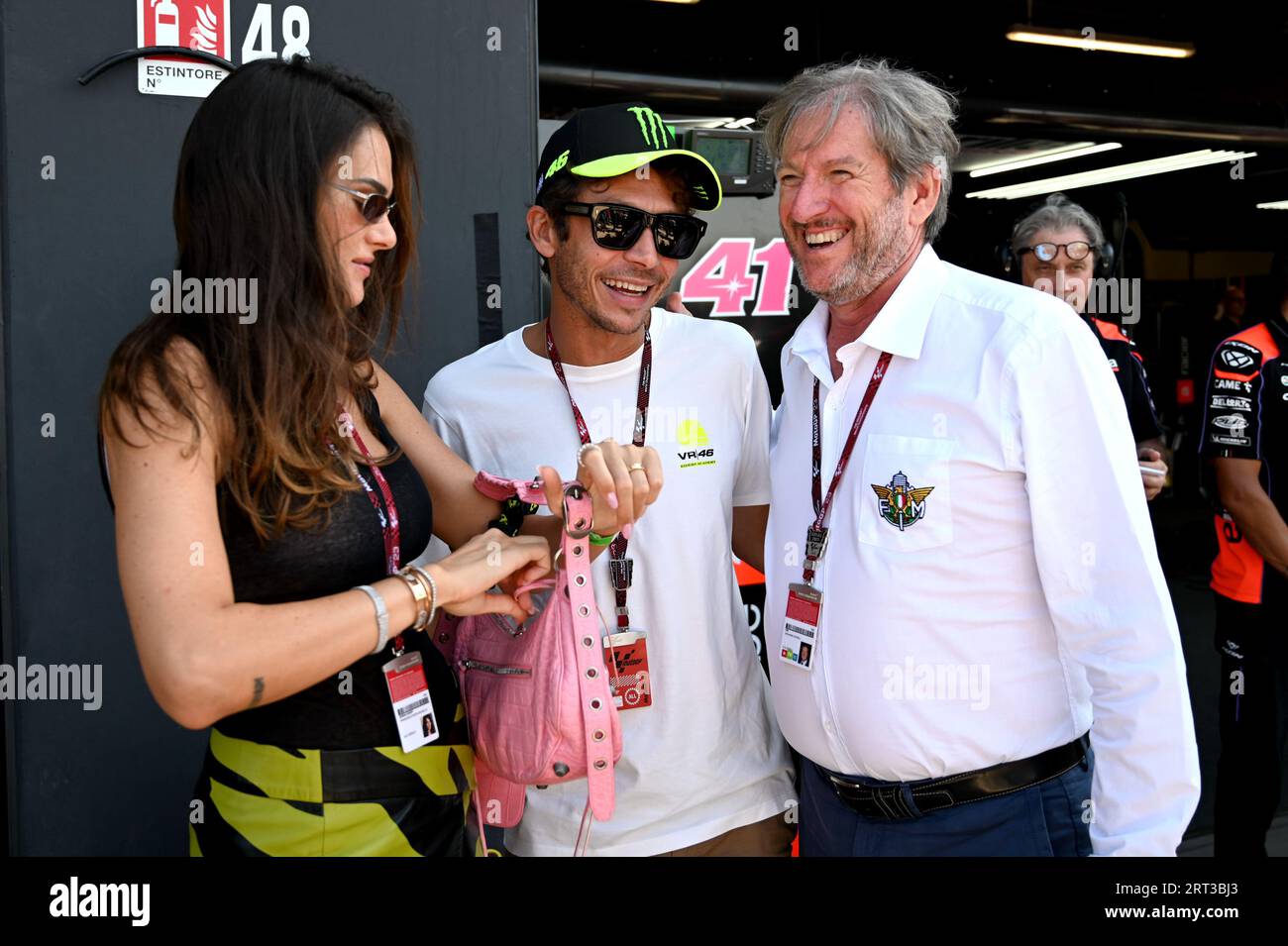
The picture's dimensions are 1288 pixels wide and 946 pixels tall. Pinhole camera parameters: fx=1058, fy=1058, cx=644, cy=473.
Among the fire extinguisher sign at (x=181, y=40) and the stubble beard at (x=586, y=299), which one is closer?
the stubble beard at (x=586, y=299)

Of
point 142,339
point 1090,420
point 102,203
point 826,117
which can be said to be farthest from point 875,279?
point 102,203

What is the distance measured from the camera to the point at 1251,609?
150 inches

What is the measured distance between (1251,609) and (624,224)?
2.93 meters

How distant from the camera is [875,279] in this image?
6.78ft

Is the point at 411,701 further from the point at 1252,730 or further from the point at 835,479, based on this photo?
the point at 1252,730

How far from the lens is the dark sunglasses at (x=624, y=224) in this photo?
7.18ft

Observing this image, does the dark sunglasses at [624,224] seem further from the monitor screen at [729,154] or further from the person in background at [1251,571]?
the person in background at [1251,571]

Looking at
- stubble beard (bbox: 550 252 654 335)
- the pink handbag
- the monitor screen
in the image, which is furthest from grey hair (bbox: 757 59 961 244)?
the monitor screen

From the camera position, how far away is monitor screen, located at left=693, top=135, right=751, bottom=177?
11.3ft

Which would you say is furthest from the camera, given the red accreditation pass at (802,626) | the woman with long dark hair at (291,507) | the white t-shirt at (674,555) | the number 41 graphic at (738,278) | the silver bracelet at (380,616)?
the number 41 graphic at (738,278)

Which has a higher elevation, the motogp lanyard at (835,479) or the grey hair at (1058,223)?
the grey hair at (1058,223)

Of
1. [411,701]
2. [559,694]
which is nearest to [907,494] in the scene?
[559,694]

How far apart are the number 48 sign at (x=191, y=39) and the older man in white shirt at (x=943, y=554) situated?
1337 millimetres

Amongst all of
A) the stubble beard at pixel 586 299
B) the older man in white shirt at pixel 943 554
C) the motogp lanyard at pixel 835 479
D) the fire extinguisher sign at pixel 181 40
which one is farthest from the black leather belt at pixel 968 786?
the fire extinguisher sign at pixel 181 40
